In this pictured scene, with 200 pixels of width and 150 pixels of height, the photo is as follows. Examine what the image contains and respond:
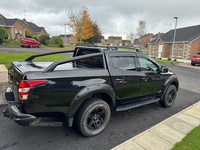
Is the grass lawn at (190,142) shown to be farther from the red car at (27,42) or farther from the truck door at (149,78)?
the red car at (27,42)

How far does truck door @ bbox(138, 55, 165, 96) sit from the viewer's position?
3.60m

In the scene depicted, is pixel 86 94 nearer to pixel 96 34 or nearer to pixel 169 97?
pixel 169 97

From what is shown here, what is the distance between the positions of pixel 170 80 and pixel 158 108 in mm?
925

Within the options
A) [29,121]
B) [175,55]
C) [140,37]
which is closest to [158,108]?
[29,121]

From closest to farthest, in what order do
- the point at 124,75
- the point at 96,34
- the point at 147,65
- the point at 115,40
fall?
the point at 124,75
the point at 147,65
the point at 96,34
the point at 115,40

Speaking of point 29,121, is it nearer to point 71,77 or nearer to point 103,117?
point 71,77

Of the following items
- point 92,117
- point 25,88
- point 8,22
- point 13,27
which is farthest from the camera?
point 8,22

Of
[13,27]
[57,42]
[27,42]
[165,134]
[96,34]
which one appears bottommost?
[165,134]

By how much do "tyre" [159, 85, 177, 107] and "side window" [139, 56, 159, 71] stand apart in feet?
2.91

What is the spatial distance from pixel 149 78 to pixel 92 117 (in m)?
1.81

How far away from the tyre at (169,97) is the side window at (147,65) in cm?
89

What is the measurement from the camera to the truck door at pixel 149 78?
3.60m

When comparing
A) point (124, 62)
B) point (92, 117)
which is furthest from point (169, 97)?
point (92, 117)

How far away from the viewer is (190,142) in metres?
2.70
